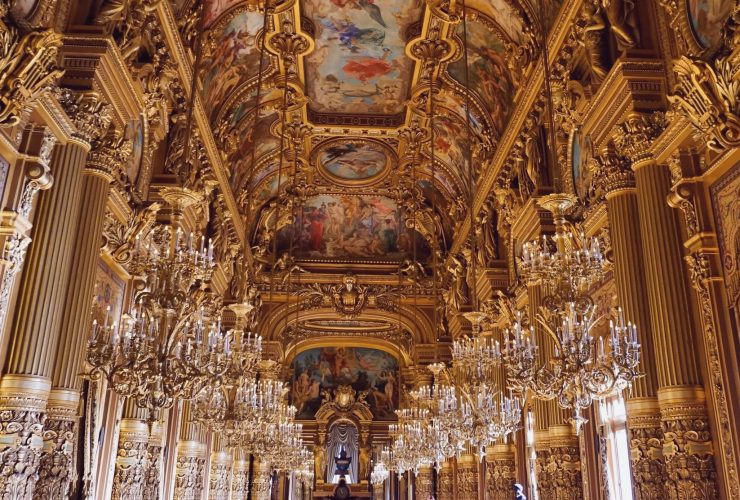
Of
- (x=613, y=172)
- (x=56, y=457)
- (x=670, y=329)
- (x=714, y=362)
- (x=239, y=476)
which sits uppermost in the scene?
(x=613, y=172)

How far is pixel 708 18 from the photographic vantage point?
6641 millimetres

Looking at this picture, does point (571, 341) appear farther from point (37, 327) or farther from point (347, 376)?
point (347, 376)

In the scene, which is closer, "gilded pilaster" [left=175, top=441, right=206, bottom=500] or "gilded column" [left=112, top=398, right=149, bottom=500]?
"gilded column" [left=112, top=398, right=149, bottom=500]

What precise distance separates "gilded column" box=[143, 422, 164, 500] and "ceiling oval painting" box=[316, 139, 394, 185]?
9.75 metres

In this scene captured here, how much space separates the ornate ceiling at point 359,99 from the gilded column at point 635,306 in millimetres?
3986

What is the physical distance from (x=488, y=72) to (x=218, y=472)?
12.2 meters

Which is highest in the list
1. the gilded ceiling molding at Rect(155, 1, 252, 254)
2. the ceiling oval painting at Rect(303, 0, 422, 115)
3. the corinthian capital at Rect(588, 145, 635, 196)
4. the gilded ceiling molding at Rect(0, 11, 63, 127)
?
the ceiling oval painting at Rect(303, 0, 422, 115)

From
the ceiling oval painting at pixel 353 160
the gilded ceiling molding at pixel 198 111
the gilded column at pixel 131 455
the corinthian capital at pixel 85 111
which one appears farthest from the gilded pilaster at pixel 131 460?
the ceiling oval painting at pixel 353 160

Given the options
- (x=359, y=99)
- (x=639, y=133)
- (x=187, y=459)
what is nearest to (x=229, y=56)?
(x=359, y=99)

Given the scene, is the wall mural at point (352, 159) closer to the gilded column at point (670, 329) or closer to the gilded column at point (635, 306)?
the gilded column at point (635, 306)

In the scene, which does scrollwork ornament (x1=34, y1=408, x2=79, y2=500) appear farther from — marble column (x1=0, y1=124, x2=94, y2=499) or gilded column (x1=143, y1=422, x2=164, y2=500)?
gilded column (x1=143, y1=422, x2=164, y2=500)

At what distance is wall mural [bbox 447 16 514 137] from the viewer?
13.4m

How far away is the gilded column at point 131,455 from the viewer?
968cm

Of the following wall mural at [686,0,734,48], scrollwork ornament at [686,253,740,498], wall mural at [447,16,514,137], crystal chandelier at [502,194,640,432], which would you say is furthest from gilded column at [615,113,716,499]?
wall mural at [447,16,514,137]
